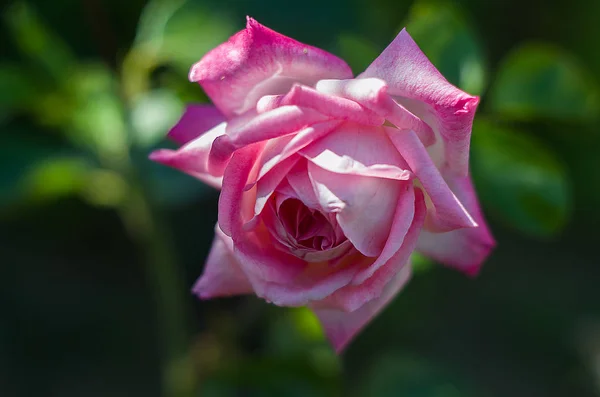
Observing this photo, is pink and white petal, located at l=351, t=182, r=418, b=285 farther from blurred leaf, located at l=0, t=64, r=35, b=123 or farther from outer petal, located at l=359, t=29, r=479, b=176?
blurred leaf, located at l=0, t=64, r=35, b=123

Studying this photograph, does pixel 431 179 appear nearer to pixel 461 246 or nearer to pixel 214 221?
pixel 461 246

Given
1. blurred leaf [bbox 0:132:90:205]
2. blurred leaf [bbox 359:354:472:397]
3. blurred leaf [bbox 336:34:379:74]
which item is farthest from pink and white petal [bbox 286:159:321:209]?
blurred leaf [bbox 359:354:472:397]

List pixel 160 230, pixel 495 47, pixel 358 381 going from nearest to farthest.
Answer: pixel 160 230
pixel 358 381
pixel 495 47

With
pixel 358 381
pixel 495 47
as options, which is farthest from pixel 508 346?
pixel 495 47

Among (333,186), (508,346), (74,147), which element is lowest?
(508,346)

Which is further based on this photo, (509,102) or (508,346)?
(508,346)

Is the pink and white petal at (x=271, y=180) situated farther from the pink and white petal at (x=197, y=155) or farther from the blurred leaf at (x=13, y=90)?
the blurred leaf at (x=13, y=90)

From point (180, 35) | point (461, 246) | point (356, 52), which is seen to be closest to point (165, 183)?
point (180, 35)

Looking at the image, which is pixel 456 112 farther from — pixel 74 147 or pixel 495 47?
pixel 495 47
